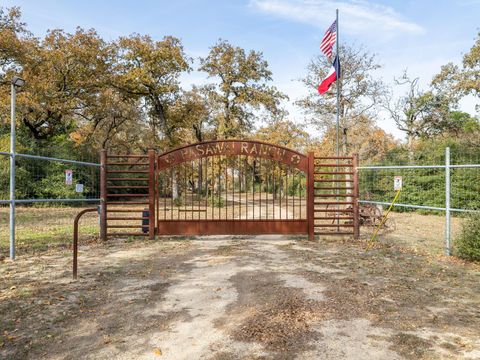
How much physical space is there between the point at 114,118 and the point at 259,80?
12.0 meters

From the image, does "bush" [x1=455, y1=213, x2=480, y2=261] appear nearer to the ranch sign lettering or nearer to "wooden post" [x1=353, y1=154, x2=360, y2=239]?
"wooden post" [x1=353, y1=154, x2=360, y2=239]

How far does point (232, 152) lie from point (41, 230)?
262 inches

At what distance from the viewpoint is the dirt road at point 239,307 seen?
3.33 meters

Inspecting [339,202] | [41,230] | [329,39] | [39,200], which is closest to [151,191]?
[39,200]

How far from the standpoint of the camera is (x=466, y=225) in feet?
22.2

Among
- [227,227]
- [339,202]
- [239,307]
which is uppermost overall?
[339,202]

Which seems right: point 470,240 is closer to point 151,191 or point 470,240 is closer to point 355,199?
point 355,199

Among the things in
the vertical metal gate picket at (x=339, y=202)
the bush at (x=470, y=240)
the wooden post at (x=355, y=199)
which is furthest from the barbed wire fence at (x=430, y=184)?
the bush at (x=470, y=240)

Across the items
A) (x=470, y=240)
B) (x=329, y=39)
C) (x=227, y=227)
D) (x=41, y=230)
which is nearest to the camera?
(x=470, y=240)

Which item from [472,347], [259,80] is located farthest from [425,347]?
[259,80]

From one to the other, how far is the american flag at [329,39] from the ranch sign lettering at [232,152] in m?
5.55

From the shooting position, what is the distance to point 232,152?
9.20m

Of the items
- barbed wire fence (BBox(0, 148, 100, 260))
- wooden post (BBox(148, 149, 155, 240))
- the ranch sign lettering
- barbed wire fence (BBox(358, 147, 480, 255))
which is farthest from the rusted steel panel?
barbed wire fence (BBox(358, 147, 480, 255))

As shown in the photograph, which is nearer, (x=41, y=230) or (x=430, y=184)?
(x=41, y=230)
